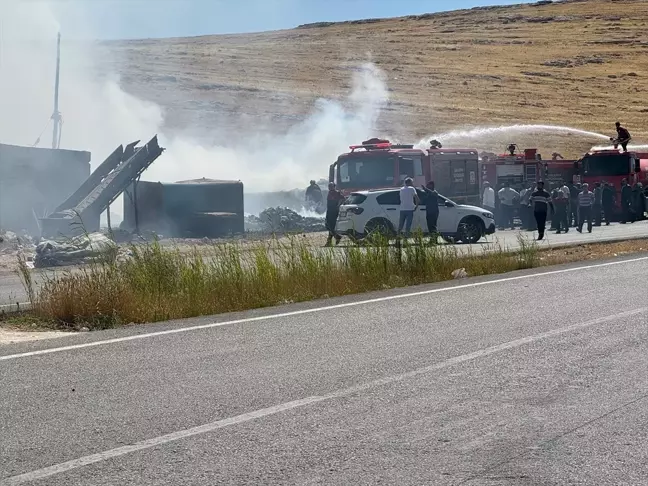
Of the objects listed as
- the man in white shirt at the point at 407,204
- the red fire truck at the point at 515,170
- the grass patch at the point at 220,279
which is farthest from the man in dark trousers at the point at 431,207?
the red fire truck at the point at 515,170

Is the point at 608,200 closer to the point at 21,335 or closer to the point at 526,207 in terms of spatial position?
the point at 526,207

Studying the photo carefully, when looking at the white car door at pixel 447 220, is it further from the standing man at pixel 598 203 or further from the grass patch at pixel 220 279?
the standing man at pixel 598 203

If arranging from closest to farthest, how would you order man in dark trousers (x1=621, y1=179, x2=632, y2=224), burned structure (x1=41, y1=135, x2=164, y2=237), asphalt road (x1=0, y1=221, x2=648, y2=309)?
1. asphalt road (x1=0, y1=221, x2=648, y2=309)
2. burned structure (x1=41, y1=135, x2=164, y2=237)
3. man in dark trousers (x1=621, y1=179, x2=632, y2=224)

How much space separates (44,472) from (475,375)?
3.67 m

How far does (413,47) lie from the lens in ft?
296

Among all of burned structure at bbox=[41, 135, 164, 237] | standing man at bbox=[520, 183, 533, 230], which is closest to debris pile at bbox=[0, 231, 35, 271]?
burned structure at bbox=[41, 135, 164, 237]

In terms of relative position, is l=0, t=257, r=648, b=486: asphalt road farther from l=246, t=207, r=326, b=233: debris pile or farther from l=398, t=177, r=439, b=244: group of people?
l=246, t=207, r=326, b=233: debris pile

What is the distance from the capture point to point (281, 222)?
30391 millimetres

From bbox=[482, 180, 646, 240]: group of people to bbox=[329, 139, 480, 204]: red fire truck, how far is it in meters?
2.49

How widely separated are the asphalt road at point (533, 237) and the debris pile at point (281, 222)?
5.28m

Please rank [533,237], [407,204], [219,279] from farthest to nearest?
[533,237]
[407,204]
[219,279]

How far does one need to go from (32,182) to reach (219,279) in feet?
51.9

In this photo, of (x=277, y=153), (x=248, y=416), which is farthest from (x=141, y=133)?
(x=248, y=416)

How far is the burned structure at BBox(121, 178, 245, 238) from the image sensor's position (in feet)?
93.2
